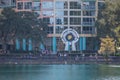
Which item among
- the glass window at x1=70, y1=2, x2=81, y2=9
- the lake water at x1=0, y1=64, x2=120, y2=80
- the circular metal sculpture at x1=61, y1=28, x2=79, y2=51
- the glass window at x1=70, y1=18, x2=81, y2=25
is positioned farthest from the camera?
the glass window at x1=70, y1=18, x2=81, y2=25

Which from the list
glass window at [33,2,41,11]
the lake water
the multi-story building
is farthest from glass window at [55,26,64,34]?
the lake water

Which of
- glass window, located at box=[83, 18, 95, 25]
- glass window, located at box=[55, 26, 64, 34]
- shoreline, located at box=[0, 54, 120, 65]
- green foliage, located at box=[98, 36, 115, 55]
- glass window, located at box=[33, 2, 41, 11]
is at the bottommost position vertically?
shoreline, located at box=[0, 54, 120, 65]

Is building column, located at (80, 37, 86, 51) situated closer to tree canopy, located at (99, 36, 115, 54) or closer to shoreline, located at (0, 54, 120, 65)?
tree canopy, located at (99, 36, 115, 54)

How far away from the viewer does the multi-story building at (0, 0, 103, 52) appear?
415 ft

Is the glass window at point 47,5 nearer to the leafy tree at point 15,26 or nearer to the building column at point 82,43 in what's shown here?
the building column at point 82,43

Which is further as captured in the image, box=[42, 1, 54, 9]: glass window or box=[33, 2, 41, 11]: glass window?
box=[42, 1, 54, 9]: glass window

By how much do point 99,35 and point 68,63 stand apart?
21.4 meters

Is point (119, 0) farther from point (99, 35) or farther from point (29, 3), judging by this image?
point (29, 3)

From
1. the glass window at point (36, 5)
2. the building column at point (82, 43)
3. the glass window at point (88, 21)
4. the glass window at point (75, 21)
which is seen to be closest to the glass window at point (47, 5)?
the glass window at point (36, 5)

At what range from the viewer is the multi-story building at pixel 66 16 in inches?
4980

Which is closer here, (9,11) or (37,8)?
(9,11)

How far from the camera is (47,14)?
127 m

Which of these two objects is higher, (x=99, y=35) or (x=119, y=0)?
(x=119, y=0)

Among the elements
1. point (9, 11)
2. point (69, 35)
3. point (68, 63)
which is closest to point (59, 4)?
point (69, 35)
